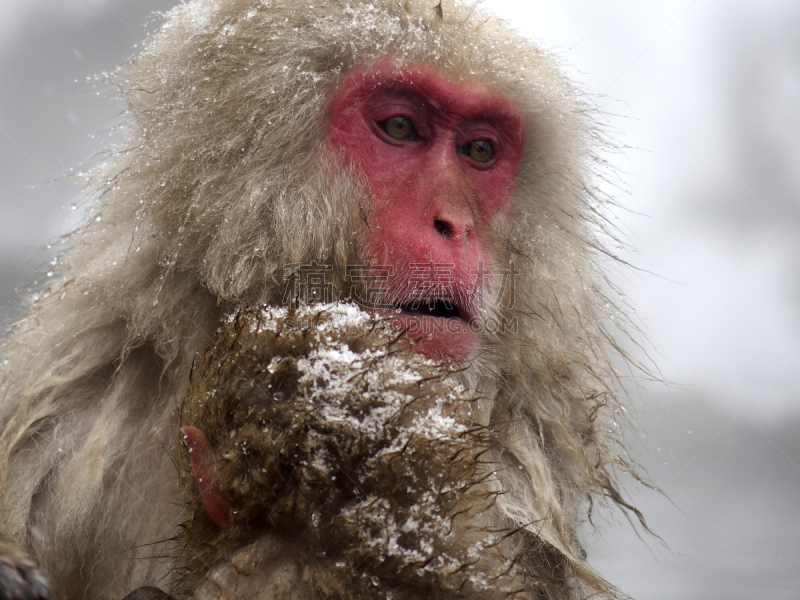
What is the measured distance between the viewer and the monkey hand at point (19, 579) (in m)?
1.32

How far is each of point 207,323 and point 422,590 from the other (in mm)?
966

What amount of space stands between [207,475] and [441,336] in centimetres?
78

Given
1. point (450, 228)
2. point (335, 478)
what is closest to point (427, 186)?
point (450, 228)

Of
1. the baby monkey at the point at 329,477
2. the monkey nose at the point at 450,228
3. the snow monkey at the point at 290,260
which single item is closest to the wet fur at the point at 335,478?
the baby monkey at the point at 329,477

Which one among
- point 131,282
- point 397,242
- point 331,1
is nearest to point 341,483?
point 397,242

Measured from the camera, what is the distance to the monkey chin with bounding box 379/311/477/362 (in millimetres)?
1928

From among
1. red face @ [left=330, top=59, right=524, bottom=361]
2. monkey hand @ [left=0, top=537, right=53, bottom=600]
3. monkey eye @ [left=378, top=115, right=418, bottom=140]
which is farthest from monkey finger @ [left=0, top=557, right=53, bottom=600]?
monkey eye @ [left=378, top=115, right=418, bottom=140]

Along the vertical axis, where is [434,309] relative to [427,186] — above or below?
below

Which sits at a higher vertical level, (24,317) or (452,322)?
(452,322)

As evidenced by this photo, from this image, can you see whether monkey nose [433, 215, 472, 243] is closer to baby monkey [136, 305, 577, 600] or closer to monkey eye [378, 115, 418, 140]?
monkey eye [378, 115, 418, 140]

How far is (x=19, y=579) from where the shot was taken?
135 cm

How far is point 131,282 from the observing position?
200 cm

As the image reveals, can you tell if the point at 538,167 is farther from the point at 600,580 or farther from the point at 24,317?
the point at 24,317

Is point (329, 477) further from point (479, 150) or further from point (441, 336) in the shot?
point (479, 150)
